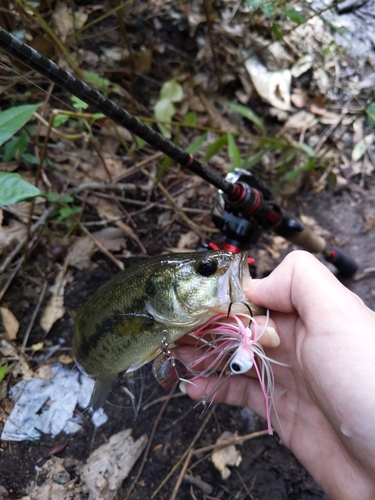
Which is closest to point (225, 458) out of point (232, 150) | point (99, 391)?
point (99, 391)

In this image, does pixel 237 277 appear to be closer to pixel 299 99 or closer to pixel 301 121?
pixel 301 121

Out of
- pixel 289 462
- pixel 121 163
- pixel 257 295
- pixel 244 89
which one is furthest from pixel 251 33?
pixel 289 462

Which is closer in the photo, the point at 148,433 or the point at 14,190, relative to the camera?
the point at 14,190

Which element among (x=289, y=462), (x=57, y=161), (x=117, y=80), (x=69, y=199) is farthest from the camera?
(x=117, y=80)

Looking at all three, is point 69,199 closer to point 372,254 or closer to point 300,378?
point 300,378

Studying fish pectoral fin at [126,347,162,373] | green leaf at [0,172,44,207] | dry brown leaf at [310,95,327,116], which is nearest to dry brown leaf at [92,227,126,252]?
fish pectoral fin at [126,347,162,373]

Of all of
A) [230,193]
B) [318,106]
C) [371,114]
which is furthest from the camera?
[318,106]
